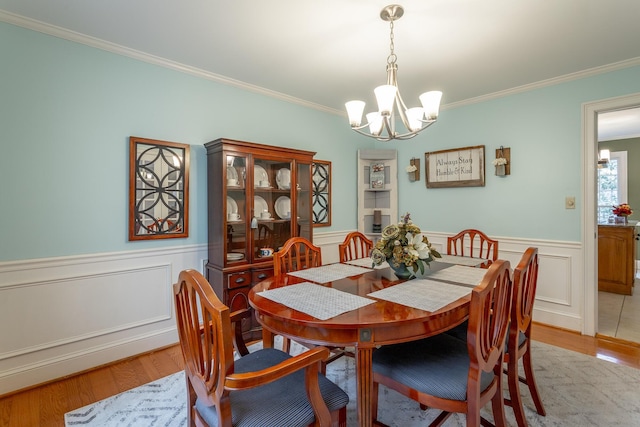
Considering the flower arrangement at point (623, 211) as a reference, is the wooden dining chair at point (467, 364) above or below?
below

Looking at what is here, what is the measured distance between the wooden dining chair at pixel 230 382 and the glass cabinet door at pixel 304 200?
190 cm

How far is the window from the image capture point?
17.9ft

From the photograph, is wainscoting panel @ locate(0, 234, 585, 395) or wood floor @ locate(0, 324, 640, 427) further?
wainscoting panel @ locate(0, 234, 585, 395)

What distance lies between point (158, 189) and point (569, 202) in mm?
3622

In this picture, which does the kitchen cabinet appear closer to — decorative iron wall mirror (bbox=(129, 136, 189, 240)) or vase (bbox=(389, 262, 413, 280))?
vase (bbox=(389, 262, 413, 280))

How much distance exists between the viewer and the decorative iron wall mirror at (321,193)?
12.2 feet

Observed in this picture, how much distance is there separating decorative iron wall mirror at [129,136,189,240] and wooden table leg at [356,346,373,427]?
1.96m

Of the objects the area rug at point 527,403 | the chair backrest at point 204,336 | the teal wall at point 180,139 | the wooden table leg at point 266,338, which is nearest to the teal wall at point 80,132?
the teal wall at point 180,139

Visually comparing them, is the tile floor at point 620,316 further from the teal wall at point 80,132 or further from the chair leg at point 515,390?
the teal wall at point 80,132

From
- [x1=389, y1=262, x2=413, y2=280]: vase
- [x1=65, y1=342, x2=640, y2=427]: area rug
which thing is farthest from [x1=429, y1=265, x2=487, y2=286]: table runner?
[x1=65, y1=342, x2=640, y2=427]: area rug

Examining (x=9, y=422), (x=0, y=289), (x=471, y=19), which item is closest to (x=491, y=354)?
(x=471, y=19)

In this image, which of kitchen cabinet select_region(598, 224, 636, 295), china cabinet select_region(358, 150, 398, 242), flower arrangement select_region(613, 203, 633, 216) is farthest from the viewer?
flower arrangement select_region(613, 203, 633, 216)

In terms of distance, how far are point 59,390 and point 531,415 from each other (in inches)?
114

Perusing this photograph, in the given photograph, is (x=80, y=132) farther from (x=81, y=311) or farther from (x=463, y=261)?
(x=463, y=261)
